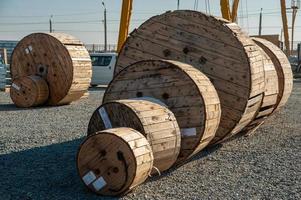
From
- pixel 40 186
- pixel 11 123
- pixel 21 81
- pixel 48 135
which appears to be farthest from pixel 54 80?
pixel 40 186

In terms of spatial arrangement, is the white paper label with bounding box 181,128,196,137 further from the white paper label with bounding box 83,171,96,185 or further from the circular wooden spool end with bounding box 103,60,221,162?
the white paper label with bounding box 83,171,96,185

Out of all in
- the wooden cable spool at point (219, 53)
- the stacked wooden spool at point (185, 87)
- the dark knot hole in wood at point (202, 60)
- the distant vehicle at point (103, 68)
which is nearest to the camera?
the stacked wooden spool at point (185, 87)

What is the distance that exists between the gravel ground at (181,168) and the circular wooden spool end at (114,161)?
19 cm

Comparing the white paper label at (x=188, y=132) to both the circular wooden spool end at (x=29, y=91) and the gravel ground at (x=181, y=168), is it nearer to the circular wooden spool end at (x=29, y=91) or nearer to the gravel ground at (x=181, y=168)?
the gravel ground at (x=181, y=168)

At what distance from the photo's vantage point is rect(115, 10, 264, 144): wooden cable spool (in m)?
6.91

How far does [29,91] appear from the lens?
1275 centimetres

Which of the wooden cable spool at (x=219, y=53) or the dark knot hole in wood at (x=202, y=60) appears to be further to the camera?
the dark knot hole in wood at (x=202, y=60)

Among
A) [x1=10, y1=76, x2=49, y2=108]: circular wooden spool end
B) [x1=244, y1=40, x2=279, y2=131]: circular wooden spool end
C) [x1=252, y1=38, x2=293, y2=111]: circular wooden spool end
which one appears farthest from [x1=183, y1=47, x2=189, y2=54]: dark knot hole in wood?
[x1=10, y1=76, x2=49, y2=108]: circular wooden spool end

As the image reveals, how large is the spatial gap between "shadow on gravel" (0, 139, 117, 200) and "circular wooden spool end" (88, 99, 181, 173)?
79 centimetres

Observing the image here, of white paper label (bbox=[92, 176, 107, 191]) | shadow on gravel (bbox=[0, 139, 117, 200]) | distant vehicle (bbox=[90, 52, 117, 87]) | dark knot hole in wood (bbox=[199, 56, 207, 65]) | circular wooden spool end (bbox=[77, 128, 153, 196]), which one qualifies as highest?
dark knot hole in wood (bbox=[199, 56, 207, 65])

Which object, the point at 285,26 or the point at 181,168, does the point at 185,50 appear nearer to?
the point at 181,168

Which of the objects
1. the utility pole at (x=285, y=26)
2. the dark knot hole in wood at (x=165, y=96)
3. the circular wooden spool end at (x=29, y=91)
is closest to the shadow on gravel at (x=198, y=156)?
the dark knot hole in wood at (x=165, y=96)

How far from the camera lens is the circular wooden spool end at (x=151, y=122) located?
4977 millimetres

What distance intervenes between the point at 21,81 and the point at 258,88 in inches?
303
